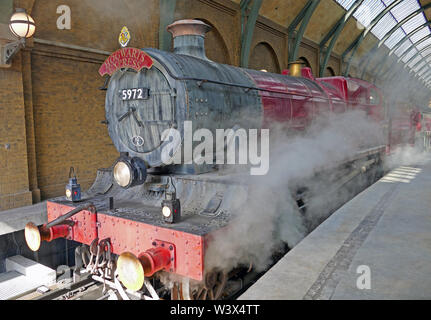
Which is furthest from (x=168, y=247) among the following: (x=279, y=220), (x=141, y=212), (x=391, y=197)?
(x=391, y=197)

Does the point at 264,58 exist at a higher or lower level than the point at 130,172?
higher

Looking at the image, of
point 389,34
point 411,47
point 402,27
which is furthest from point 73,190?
point 411,47

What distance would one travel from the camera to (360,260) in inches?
118

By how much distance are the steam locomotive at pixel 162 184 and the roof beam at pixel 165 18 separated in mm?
4539

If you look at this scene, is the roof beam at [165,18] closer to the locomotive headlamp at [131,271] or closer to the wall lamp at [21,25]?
the wall lamp at [21,25]

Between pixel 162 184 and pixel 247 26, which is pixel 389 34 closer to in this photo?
pixel 247 26

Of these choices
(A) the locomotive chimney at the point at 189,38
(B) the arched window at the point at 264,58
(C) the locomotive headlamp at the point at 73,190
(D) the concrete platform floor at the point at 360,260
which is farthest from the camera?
(B) the arched window at the point at 264,58

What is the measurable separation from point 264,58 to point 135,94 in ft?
36.5

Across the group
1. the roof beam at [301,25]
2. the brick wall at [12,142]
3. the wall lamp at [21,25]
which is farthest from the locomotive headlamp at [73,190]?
the roof beam at [301,25]

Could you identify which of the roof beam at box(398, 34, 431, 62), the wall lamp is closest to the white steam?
the wall lamp

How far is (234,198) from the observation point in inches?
117

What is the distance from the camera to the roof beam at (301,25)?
13.9m
